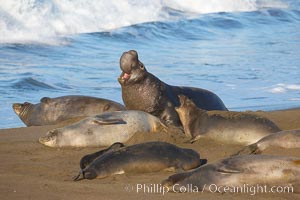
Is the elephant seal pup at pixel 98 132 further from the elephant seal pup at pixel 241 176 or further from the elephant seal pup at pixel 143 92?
the elephant seal pup at pixel 241 176

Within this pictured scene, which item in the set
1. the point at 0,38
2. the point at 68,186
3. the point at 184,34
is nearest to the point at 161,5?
the point at 184,34

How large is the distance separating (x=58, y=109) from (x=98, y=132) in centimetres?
246

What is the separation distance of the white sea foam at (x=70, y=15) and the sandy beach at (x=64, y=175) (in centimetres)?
1082

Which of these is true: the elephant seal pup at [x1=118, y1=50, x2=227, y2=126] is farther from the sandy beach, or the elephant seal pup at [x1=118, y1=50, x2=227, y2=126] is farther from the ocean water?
the ocean water

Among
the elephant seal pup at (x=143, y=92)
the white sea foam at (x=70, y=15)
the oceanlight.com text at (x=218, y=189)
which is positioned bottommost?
the white sea foam at (x=70, y=15)

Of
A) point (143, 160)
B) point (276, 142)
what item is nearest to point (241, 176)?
point (143, 160)

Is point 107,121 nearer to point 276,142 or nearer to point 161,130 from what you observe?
point 161,130

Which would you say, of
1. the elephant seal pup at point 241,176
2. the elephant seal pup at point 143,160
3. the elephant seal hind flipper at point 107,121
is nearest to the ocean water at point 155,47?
the elephant seal hind flipper at point 107,121

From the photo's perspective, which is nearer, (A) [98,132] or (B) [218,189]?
(B) [218,189]

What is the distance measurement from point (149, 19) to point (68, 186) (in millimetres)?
18683

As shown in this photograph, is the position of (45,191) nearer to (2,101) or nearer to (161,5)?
(2,101)

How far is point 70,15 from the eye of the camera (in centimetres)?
2191

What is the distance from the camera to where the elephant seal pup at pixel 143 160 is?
606 centimetres

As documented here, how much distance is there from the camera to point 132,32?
21094 mm
